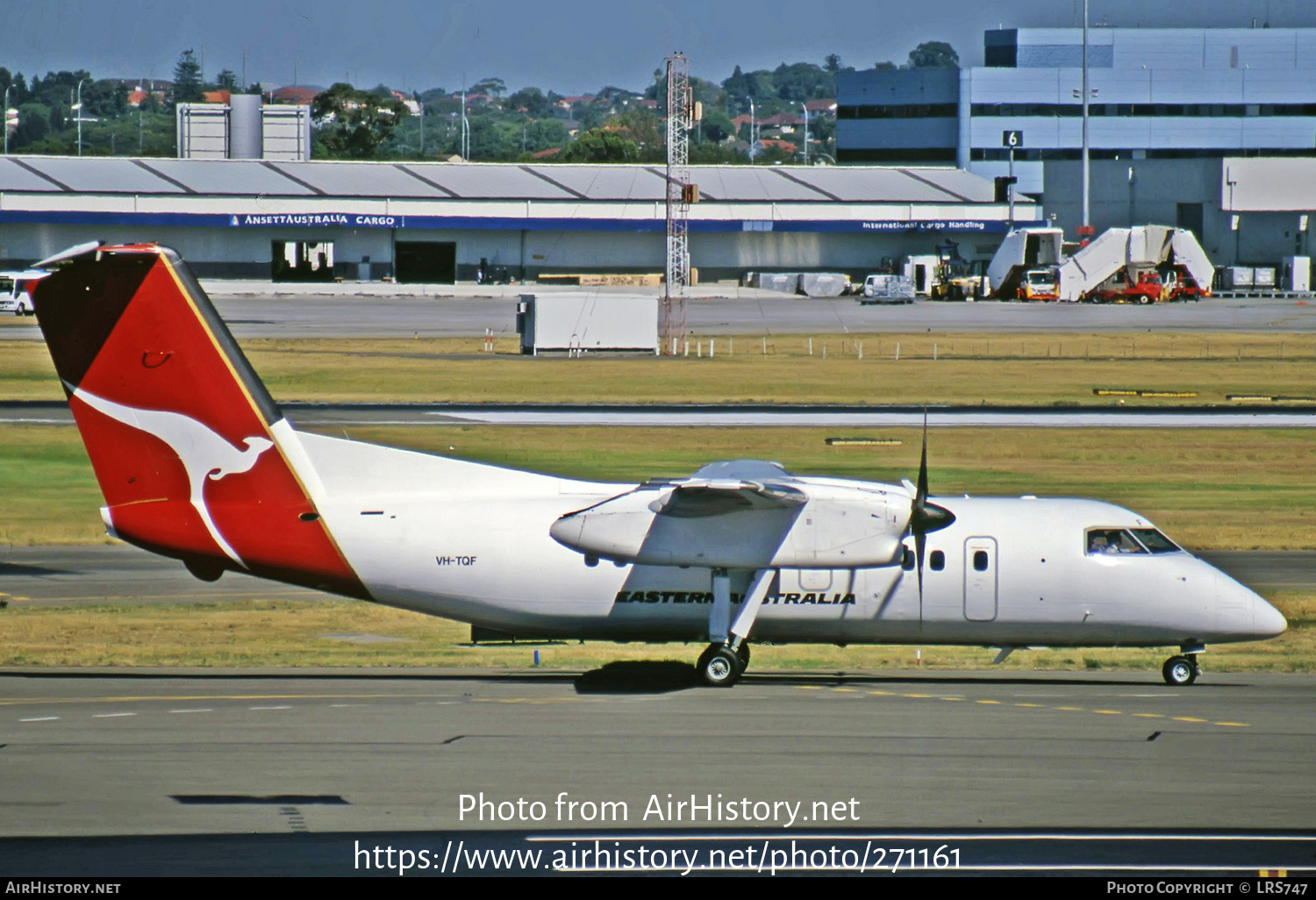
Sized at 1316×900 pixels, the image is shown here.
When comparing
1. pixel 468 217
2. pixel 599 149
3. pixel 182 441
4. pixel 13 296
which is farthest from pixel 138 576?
pixel 599 149

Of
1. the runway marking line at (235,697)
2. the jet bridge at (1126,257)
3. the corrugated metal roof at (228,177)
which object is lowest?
the runway marking line at (235,697)

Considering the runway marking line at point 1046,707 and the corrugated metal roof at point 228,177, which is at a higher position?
the corrugated metal roof at point 228,177

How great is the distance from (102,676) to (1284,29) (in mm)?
151536

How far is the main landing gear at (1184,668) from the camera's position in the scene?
2180cm

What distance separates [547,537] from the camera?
69.3 feet

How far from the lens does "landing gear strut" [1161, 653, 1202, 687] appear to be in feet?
71.5

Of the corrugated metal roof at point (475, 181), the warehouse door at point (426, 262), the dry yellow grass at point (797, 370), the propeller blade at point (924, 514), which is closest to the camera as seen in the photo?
the propeller blade at point (924, 514)

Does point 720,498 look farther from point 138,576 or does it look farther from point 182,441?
point 138,576

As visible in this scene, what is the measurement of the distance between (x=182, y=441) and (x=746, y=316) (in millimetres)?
81696

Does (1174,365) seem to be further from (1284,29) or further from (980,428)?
(1284,29)

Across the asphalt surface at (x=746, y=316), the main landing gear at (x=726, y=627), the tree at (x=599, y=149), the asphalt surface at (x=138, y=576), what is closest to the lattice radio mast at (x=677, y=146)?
the asphalt surface at (x=746, y=316)

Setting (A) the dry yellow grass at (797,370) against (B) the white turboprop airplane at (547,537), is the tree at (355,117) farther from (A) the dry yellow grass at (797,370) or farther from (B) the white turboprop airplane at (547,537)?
(B) the white turboprop airplane at (547,537)

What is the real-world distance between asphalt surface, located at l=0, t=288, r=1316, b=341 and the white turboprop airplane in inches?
2433

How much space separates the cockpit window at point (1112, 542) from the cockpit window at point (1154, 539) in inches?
5.2
